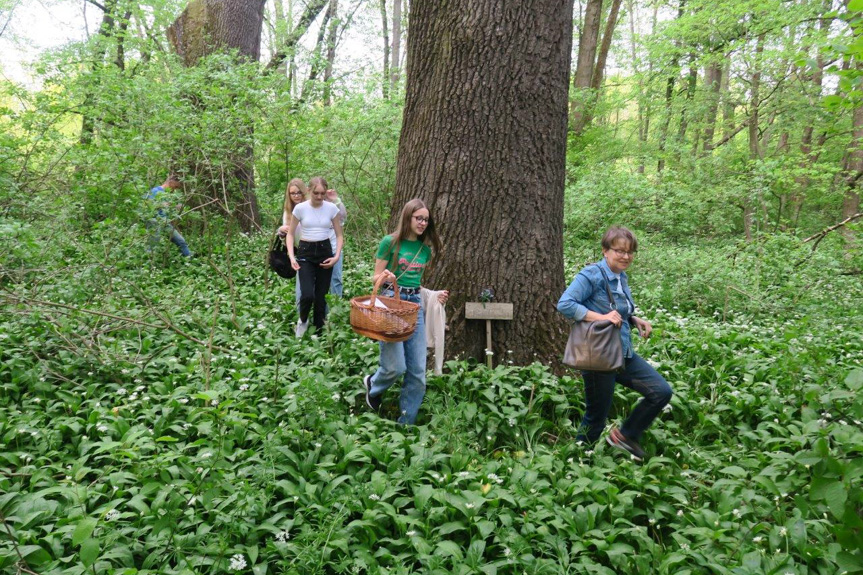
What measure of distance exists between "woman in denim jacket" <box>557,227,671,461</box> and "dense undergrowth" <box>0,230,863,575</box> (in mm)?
192

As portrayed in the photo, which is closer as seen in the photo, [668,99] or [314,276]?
[314,276]

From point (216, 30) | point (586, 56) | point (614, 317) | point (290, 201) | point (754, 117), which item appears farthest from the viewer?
point (586, 56)

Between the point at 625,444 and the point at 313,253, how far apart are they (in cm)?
372

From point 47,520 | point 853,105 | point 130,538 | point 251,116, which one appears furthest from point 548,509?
point 251,116

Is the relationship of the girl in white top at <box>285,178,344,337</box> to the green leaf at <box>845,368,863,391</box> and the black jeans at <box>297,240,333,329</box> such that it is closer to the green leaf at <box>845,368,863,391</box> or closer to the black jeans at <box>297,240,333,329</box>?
the black jeans at <box>297,240,333,329</box>

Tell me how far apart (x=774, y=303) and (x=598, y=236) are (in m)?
3.67

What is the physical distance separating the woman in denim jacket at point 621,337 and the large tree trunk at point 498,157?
45.2 inches

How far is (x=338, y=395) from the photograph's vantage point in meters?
4.52

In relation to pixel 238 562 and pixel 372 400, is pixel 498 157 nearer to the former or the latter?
pixel 372 400

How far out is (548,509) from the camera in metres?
3.39

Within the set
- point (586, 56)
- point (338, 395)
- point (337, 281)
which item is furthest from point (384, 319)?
point (586, 56)

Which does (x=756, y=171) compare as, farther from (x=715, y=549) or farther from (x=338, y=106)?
(x=715, y=549)

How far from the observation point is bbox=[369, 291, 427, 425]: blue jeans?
14.2 ft

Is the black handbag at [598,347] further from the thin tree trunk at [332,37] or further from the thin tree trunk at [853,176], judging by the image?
the thin tree trunk at [332,37]
